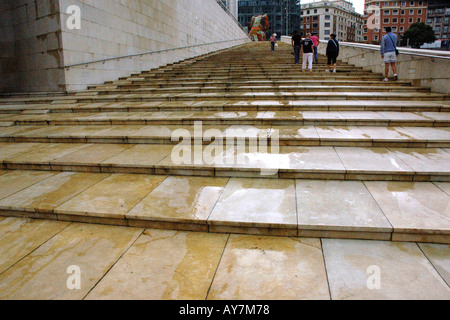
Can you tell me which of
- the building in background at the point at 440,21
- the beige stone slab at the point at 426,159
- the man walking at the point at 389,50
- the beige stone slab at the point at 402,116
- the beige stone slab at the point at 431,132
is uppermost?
the building in background at the point at 440,21

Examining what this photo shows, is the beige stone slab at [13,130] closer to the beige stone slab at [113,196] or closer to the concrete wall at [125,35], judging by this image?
the concrete wall at [125,35]

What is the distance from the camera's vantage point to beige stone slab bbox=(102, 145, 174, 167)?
4.56 metres

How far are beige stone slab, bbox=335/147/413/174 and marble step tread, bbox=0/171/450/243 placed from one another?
23 centimetres

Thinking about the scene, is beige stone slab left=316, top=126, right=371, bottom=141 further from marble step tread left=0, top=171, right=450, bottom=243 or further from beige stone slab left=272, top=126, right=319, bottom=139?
marble step tread left=0, top=171, right=450, bottom=243

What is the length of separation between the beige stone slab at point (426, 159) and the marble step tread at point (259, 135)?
0.23 metres

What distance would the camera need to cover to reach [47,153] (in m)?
5.28

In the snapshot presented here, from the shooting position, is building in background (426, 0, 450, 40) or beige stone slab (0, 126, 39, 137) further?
building in background (426, 0, 450, 40)

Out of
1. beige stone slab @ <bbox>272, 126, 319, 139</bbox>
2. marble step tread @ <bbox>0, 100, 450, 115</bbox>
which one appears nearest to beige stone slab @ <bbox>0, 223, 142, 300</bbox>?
beige stone slab @ <bbox>272, 126, 319, 139</bbox>

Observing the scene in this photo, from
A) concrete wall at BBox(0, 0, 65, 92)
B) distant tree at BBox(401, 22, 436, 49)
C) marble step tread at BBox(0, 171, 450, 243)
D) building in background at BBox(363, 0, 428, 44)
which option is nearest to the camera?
marble step tread at BBox(0, 171, 450, 243)

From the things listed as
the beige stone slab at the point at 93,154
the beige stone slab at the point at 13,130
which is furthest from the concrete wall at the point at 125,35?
the beige stone slab at the point at 93,154

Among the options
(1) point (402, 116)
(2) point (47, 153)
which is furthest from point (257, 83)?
(2) point (47, 153)

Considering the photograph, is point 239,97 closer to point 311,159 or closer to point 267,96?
point 267,96

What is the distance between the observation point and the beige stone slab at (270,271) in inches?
89.5

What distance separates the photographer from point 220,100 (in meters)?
8.44
